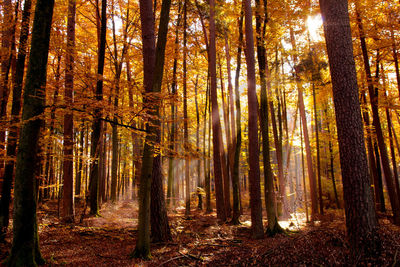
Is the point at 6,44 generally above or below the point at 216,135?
above

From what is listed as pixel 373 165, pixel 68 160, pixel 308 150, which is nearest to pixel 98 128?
pixel 68 160

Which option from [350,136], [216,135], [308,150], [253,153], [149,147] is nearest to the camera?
[350,136]

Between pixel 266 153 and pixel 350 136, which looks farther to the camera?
pixel 266 153

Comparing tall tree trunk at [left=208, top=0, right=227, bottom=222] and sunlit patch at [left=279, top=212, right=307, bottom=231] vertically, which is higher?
tall tree trunk at [left=208, top=0, right=227, bottom=222]

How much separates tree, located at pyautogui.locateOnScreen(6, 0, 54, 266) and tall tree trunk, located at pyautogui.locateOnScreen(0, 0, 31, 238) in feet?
4.77

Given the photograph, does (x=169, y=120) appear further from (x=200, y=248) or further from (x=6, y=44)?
(x=6, y=44)

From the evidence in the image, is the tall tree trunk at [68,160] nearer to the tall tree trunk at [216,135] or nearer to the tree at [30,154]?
the tree at [30,154]

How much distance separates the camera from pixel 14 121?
7059 millimetres

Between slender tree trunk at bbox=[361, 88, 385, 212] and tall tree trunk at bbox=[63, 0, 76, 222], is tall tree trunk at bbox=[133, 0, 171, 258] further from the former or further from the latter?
slender tree trunk at bbox=[361, 88, 385, 212]

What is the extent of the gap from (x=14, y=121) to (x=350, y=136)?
8.69m

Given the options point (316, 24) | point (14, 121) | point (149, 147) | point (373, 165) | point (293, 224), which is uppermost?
point (316, 24)

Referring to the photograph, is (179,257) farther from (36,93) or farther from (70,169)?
(70,169)

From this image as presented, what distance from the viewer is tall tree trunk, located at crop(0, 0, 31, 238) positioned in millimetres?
6527

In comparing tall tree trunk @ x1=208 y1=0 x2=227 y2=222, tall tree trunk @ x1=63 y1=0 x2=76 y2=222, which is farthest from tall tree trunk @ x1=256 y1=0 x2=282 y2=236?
tall tree trunk @ x1=63 y1=0 x2=76 y2=222
